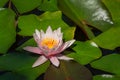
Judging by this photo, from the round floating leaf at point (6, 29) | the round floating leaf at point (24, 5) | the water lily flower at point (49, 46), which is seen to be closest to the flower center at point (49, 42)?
the water lily flower at point (49, 46)

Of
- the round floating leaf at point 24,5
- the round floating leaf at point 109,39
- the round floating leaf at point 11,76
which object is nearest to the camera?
the round floating leaf at point 11,76

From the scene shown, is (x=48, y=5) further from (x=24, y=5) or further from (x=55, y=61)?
(x=55, y=61)

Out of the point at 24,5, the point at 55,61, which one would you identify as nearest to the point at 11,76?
the point at 55,61

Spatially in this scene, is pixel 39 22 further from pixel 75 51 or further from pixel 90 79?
pixel 90 79

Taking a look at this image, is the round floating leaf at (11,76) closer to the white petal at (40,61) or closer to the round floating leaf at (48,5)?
the white petal at (40,61)

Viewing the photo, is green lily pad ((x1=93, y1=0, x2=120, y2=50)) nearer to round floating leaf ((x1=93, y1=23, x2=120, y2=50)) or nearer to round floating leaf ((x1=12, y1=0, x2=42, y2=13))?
round floating leaf ((x1=93, y1=23, x2=120, y2=50))

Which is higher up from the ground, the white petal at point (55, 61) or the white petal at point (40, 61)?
the white petal at point (55, 61)
